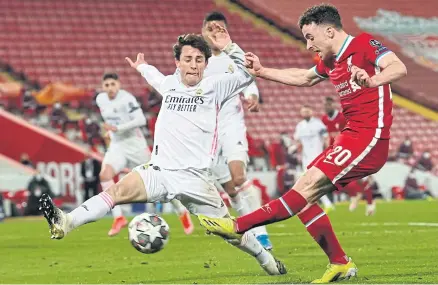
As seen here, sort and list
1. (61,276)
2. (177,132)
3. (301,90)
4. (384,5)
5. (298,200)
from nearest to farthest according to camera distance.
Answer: (298,200)
(177,132)
(61,276)
(301,90)
(384,5)

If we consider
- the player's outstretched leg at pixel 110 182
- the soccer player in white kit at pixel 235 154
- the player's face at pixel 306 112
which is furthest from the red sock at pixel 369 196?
the soccer player in white kit at pixel 235 154

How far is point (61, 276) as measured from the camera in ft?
26.1

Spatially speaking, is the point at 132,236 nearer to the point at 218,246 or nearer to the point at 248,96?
the point at 248,96

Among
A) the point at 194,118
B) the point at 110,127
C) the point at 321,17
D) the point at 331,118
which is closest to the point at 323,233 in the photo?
the point at 194,118

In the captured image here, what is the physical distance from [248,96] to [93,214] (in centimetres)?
309

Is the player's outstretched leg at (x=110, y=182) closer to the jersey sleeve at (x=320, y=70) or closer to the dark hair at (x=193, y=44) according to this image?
the dark hair at (x=193, y=44)

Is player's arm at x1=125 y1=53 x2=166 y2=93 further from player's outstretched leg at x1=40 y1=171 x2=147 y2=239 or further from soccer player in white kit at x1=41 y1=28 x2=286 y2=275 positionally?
player's outstretched leg at x1=40 y1=171 x2=147 y2=239

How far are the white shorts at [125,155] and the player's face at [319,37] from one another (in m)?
6.56

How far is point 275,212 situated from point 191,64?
1448 millimetres

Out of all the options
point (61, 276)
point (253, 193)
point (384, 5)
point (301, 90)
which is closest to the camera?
point (61, 276)

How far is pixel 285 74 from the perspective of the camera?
291 inches

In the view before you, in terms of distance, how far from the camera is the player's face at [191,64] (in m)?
7.50

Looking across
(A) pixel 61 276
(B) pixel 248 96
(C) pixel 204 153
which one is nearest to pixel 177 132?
(C) pixel 204 153

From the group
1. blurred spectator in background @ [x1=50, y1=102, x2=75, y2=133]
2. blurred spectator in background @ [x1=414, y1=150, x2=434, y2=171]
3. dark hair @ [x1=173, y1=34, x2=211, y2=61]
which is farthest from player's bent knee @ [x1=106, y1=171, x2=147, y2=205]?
blurred spectator in background @ [x1=414, y1=150, x2=434, y2=171]
